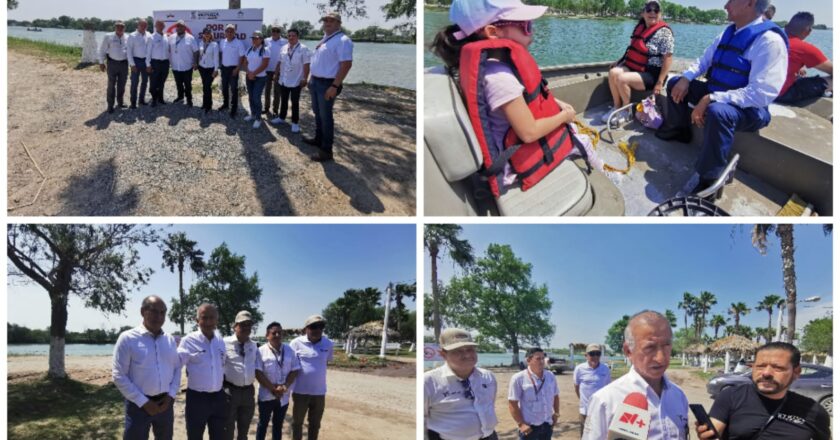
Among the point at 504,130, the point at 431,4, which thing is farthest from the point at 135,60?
the point at 504,130

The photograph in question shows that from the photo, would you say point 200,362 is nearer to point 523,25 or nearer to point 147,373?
point 147,373

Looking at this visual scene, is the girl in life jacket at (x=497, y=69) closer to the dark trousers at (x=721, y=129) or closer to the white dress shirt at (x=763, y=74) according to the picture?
the dark trousers at (x=721, y=129)

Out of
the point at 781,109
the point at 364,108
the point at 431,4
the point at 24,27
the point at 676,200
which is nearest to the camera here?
the point at 676,200

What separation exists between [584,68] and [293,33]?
3.01 meters

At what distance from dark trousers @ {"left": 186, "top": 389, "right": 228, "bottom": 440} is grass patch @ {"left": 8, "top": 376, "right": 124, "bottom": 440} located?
243cm

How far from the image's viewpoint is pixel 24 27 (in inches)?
592

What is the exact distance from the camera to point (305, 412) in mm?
3812

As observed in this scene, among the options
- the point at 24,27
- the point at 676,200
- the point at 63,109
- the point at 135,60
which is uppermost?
the point at 24,27

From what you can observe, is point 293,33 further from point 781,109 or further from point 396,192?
point 781,109

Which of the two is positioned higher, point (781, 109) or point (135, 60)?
point (135, 60)

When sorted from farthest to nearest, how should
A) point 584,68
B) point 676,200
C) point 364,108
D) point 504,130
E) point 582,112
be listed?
point 364,108, point 584,68, point 582,112, point 676,200, point 504,130

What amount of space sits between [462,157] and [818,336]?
579 centimetres

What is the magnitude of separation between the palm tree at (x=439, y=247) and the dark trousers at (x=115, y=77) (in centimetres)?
428

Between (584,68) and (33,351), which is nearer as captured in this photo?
(584,68)
